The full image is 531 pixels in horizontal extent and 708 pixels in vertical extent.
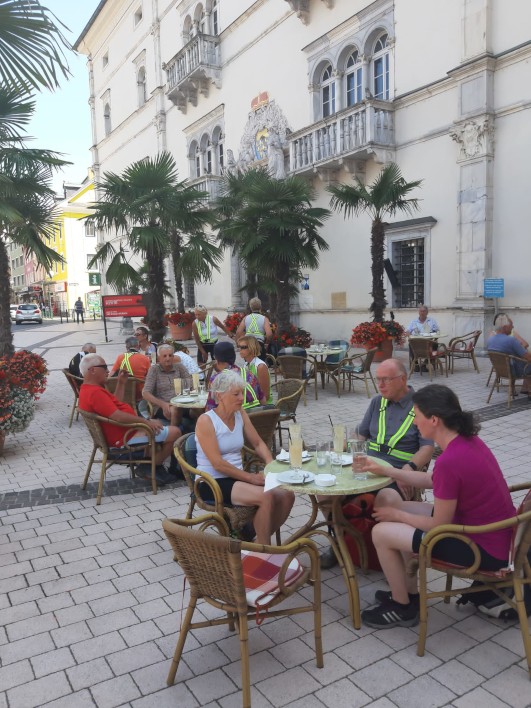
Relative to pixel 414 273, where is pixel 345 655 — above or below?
below

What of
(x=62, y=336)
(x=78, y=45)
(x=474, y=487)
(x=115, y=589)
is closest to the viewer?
(x=474, y=487)

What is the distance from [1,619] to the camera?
3109mm

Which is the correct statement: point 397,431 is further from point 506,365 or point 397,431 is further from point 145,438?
point 506,365

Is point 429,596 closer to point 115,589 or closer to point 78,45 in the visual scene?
point 115,589

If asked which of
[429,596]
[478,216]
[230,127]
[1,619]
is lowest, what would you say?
[1,619]

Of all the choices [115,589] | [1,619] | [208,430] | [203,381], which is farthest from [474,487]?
[203,381]

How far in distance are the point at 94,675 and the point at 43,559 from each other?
4.68 feet

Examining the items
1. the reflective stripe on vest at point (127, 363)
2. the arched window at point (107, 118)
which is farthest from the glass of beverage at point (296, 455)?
the arched window at point (107, 118)

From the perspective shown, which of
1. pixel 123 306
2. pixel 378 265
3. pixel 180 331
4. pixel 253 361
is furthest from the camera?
pixel 180 331

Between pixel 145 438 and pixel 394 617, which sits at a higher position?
pixel 145 438

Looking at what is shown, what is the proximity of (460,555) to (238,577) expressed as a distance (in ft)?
3.65

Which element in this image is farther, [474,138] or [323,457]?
[474,138]

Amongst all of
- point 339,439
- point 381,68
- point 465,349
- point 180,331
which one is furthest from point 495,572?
point 180,331

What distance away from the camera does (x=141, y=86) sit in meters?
28.2
